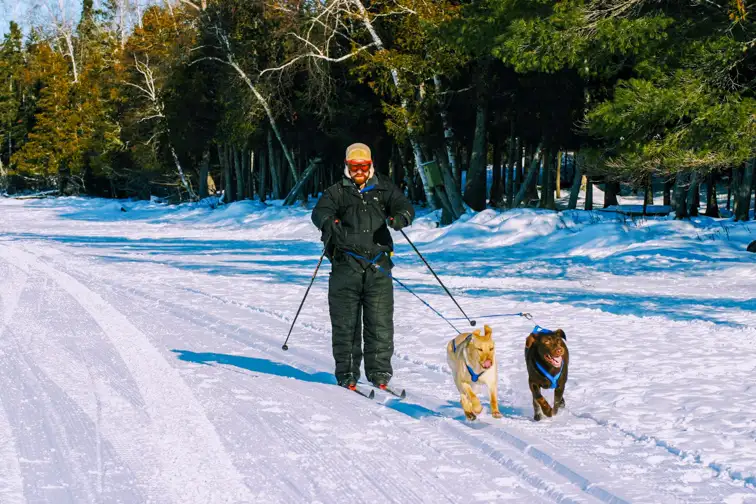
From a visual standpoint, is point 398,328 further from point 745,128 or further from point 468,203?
point 468,203

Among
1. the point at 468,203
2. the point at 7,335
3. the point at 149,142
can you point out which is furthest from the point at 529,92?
the point at 149,142

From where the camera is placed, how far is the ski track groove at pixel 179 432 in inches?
187

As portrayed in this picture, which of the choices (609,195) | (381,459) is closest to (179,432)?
(381,459)

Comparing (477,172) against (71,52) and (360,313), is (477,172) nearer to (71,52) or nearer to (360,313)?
(360,313)

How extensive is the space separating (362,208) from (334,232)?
0.99 ft

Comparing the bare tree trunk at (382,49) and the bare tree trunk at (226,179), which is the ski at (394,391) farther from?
the bare tree trunk at (226,179)

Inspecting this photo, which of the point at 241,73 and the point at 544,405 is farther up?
the point at 241,73

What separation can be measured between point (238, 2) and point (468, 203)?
46.4 ft

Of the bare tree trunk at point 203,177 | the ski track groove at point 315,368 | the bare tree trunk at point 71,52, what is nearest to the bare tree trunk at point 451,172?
the ski track groove at point 315,368

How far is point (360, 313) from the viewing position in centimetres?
729

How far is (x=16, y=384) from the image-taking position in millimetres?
7332

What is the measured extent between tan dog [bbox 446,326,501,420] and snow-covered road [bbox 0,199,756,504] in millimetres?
145

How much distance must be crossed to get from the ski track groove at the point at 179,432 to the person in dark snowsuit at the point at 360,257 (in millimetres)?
1384

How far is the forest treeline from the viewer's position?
15531 mm
